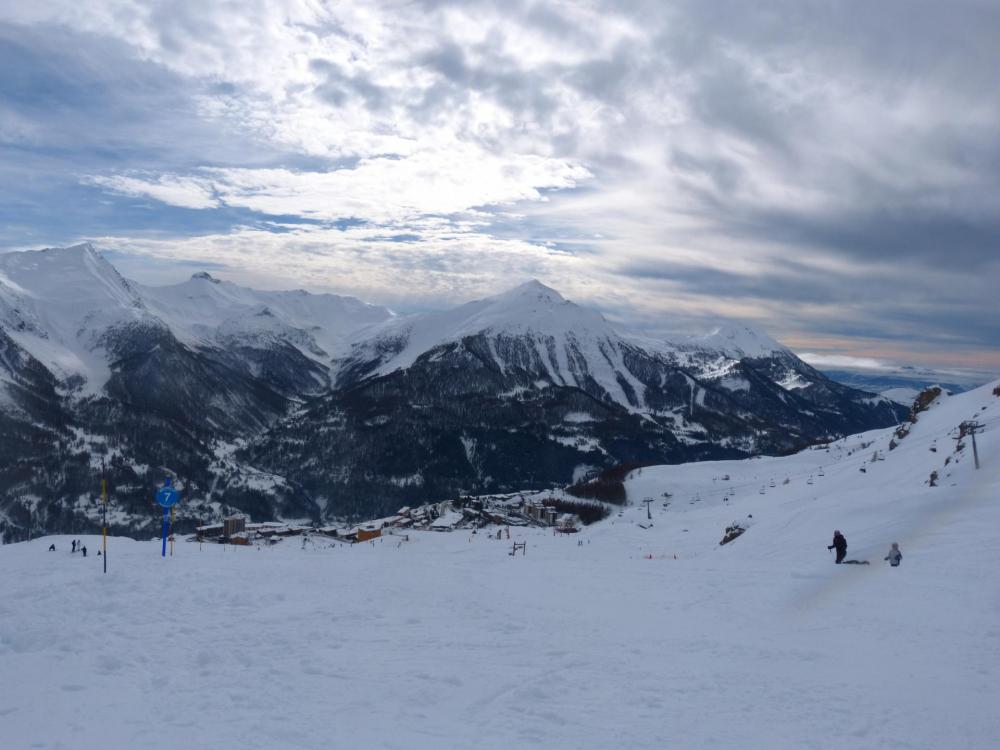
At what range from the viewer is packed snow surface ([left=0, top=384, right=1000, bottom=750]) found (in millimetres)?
13344

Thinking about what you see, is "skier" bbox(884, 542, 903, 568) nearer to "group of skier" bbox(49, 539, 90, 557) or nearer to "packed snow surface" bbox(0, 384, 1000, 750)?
"packed snow surface" bbox(0, 384, 1000, 750)

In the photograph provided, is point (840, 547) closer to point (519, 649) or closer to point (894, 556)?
point (894, 556)

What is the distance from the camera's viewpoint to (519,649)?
18.5m

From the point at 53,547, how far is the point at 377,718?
3423 centimetres

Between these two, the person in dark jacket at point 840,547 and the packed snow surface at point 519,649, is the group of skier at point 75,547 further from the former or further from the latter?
the person in dark jacket at point 840,547

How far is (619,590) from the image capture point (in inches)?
1056

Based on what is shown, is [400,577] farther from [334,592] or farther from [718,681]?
[718,681]

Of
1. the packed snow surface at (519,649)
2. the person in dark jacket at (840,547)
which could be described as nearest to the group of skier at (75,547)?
the packed snow surface at (519,649)

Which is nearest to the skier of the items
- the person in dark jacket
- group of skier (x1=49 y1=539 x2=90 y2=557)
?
the person in dark jacket

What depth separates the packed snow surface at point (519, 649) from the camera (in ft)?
43.8

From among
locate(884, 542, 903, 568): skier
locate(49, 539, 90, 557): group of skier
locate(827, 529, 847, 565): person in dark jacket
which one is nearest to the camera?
locate(884, 542, 903, 568): skier

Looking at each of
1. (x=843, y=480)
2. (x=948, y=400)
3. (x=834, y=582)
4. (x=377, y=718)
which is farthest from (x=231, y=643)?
(x=948, y=400)

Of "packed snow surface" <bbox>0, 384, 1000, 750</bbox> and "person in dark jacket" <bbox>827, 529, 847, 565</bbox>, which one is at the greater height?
"person in dark jacket" <bbox>827, 529, 847, 565</bbox>

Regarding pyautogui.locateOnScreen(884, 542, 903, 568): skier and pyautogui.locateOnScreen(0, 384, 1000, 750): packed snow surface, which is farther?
pyautogui.locateOnScreen(884, 542, 903, 568): skier
